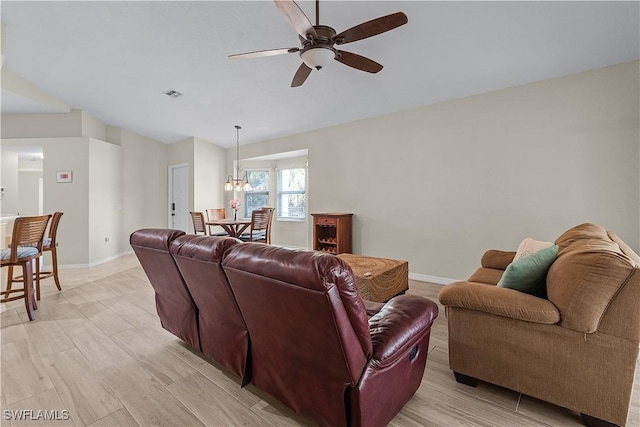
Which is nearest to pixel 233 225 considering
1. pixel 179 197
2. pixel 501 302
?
pixel 179 197

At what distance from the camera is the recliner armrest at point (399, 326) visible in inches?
52.7

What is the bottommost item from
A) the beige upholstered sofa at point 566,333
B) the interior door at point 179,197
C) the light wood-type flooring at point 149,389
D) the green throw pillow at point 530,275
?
the light wood-type flooring at point 149,389

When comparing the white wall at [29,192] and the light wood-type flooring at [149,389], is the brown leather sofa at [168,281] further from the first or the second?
the white wall at [29,192]

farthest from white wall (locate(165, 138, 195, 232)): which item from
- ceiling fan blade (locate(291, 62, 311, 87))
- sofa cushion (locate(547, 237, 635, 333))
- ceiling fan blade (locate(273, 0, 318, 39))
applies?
sofa cushion (locate(547, 237, 635, 333))

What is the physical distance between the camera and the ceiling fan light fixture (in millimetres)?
2119

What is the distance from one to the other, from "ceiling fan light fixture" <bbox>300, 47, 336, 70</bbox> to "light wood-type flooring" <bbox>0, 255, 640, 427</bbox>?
2.27m

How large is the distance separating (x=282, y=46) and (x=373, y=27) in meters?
→ 1.54

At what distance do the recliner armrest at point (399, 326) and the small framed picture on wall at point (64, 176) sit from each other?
241 inches

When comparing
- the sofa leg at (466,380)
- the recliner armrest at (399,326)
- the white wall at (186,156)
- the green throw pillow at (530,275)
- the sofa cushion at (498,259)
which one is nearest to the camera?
the recliner armrest at (399,326)

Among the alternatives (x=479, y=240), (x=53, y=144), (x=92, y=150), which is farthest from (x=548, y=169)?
(x=53, y=144)

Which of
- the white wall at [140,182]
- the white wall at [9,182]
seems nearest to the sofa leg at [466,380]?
the white wall at [140,182]

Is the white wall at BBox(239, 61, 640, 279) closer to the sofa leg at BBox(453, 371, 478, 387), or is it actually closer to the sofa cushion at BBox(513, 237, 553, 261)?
the sofa cushion at BBox(513, 237, 553, 261)

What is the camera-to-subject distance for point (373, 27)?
204cm

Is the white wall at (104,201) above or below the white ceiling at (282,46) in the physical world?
below
